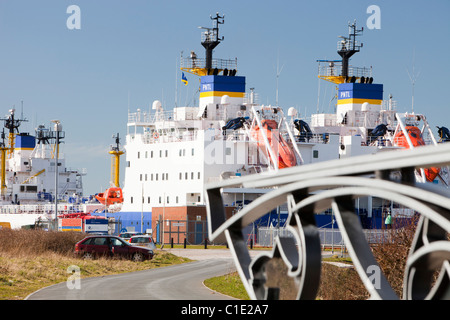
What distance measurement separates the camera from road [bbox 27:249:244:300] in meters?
18.8

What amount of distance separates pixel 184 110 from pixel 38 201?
27702mm

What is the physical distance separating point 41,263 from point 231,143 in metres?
40.2

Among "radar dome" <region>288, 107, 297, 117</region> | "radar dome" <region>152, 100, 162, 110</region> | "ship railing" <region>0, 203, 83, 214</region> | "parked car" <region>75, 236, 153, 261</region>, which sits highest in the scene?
"radar dome" <region>152, 100, 162, 110</region>

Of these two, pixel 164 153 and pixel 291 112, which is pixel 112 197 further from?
pixel 291 112

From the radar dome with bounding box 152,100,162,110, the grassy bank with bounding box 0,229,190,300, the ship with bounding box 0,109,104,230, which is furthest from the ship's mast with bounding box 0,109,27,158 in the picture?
the grassy bank with bounding box 0,229,190,300

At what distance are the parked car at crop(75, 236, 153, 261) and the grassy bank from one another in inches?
15.4

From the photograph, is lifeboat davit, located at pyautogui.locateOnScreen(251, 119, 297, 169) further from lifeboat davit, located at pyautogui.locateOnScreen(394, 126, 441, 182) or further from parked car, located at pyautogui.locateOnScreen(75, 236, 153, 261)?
parked car, located at pyautogui.locateOnScreen(75, 236, 153, 261)

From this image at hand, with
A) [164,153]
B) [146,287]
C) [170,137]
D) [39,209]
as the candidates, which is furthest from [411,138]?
[146,287]

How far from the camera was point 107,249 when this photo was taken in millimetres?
31953
